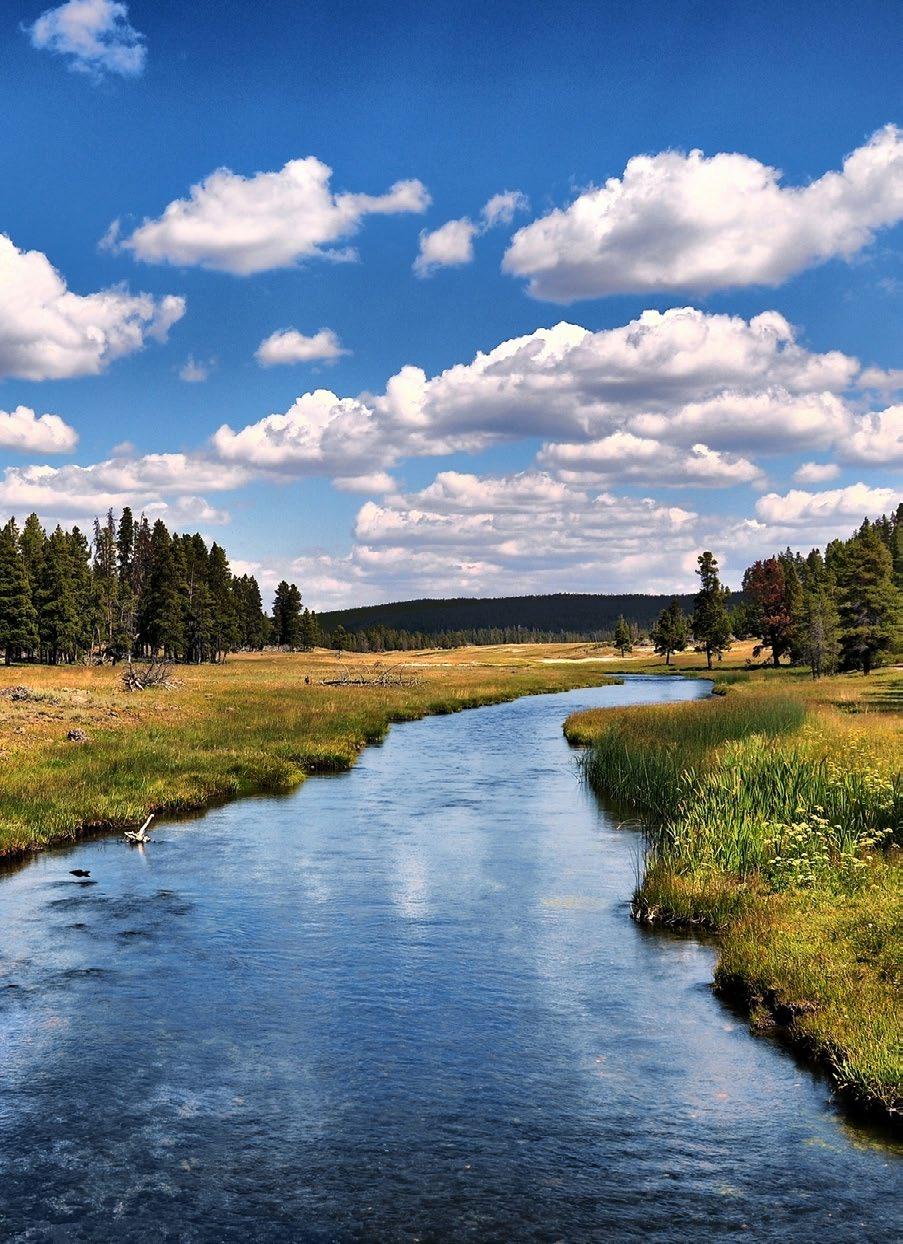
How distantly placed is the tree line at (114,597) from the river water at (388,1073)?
62397mm

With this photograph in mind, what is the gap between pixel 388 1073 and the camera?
13297mm

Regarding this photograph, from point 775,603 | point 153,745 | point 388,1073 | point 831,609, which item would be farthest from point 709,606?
point 388,1073

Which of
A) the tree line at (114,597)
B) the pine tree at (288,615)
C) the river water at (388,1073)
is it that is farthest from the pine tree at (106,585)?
the river water at (388,1073)

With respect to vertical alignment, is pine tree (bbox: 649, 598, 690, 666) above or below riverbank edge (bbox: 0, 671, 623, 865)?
above

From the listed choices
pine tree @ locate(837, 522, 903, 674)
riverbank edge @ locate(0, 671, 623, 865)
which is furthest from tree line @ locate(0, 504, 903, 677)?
riverbank edge @ locate(0, 671, 623, 865)

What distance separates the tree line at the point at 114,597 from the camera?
100062 millimetres

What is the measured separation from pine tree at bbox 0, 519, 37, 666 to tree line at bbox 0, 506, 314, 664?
9 cm

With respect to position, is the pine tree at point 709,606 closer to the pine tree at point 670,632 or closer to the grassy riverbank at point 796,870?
the pine tree at point 670,632

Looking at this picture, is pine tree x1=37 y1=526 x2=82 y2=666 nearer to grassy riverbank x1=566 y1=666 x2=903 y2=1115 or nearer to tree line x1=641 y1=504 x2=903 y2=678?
tree line x1=641 y1=504 x2=903 y2=678

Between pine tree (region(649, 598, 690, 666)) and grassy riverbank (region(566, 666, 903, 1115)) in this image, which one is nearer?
grassy riverbank (region(566, 666, 903, 1115))

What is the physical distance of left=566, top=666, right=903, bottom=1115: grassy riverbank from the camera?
46.0 feet

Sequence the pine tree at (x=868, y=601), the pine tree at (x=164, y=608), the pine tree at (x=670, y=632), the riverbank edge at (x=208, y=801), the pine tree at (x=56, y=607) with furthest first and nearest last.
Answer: the pine tree at (x=670, y=632) < the pine tree at (x=164, y=608) < the pine tree at (x=56, y=607) < the pine tree at (x=868, y=601) < the riverbank edge at (x=208, y=801)

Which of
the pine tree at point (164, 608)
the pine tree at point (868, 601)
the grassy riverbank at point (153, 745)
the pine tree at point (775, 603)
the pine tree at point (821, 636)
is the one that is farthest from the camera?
the pine tree at point (775, 603)

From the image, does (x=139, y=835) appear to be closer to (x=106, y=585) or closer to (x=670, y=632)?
(x=106, y=585)
